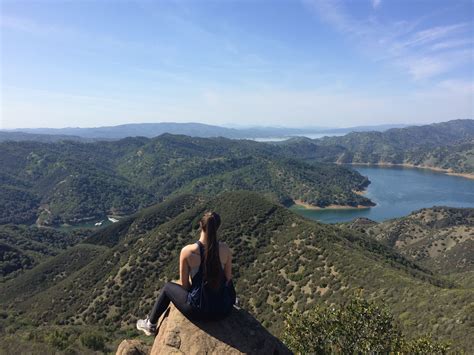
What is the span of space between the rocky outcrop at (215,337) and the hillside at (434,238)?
8471 cm

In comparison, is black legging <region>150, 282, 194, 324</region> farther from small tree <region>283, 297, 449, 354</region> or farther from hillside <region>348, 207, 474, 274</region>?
hillside <region>348, 207, 474, 274</region>

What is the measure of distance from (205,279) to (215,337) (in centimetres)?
163

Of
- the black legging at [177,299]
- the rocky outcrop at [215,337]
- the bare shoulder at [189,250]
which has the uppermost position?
the bare shoulder at [189,250]

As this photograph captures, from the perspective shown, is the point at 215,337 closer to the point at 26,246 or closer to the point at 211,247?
the point at 211,247

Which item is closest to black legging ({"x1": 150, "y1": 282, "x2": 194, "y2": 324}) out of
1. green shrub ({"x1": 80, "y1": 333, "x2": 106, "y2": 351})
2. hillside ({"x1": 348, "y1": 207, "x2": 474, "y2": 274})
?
green shrub ({"x1": 80, "y1": 333, "x2": 106, "y2": 351})

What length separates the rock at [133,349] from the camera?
30.2 ft

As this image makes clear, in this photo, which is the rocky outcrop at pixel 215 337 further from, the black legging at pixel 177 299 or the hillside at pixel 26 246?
the hillside at pixel 26 246

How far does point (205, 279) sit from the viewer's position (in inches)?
283

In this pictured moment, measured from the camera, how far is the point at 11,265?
299 feet

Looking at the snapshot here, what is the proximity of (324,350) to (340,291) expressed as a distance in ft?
81.3

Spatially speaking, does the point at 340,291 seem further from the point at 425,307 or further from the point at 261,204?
the point at 261,204

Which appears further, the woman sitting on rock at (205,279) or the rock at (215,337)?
the rock at (215,337)

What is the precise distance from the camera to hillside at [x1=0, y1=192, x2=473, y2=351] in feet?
95.7

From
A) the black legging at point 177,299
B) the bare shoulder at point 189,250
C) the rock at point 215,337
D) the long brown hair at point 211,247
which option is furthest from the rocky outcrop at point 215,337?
the bare shoulder at point 189,250
